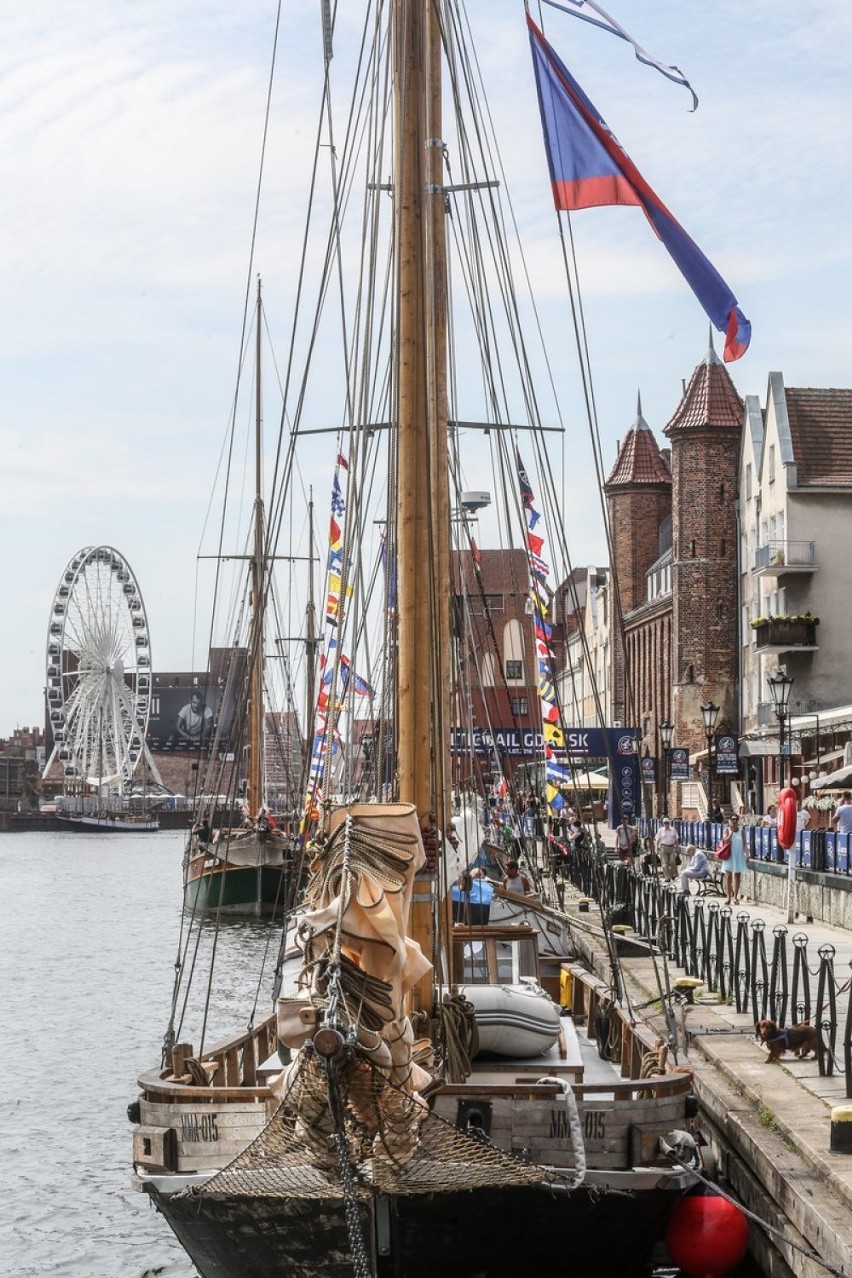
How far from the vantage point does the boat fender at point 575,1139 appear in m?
11.4

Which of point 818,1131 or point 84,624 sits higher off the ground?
point 84,624

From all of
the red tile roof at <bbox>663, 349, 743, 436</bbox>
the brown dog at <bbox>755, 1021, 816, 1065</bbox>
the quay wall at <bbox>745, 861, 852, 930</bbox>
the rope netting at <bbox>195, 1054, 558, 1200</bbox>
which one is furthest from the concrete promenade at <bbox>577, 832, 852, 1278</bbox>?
the red tile roof at <bbox>663, 349, 743, 436</bbox>

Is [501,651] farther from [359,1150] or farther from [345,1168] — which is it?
[345,1168]

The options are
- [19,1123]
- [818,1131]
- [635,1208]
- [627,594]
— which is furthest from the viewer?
[627,594]

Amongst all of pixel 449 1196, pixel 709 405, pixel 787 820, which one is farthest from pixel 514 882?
pixel 709 405

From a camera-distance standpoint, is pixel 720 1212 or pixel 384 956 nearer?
pixel 384 956

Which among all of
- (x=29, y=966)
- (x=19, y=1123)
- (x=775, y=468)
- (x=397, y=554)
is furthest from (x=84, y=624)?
(x=397, y=554)

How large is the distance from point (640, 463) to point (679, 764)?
25942 millimetres

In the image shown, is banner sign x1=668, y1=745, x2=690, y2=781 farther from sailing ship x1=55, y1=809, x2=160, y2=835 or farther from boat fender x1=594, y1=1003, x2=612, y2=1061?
sailing ship x1=55, y1=809, x2=160, y2=835

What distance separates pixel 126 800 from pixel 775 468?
4287 inches

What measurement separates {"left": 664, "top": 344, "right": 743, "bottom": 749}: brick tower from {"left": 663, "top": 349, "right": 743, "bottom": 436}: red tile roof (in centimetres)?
4

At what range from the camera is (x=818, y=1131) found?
12805 mm

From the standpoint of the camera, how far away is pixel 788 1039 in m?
15.5

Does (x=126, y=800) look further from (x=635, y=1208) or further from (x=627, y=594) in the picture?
(x=635, y=1208)
